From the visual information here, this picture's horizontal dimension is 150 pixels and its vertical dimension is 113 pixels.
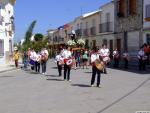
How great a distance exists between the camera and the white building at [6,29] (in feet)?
138

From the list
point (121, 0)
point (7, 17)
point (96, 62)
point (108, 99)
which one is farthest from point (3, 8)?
point (108, 99)

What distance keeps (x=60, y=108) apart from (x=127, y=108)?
178 cm

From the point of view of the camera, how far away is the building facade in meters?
40.9

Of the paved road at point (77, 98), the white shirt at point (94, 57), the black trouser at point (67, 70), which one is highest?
the white shirt at point (94, 57)

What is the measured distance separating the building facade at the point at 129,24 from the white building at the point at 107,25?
2536 mm

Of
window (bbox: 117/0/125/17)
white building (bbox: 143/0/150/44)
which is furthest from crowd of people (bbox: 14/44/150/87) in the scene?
window (bbox: 117/0/125/17)

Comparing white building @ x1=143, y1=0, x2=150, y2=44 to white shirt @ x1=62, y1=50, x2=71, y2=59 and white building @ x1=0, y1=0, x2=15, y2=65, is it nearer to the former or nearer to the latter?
white building @ x1=0, y1=0, x2=15, y2=65

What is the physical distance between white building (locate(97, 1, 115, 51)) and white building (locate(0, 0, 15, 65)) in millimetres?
11256

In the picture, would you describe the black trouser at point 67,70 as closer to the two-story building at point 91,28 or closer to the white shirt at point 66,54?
the white shirt at point 66,54

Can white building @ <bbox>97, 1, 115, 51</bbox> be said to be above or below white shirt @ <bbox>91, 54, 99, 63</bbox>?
above

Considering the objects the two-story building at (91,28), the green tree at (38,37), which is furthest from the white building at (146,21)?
the green tree at (38,37)

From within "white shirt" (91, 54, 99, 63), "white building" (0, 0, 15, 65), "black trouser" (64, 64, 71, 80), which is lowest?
"black trouser" (64, 64, 71, 80)

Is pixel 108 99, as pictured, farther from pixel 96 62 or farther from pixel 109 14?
pixel 109 14

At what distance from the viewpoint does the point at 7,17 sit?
45.6 metres
